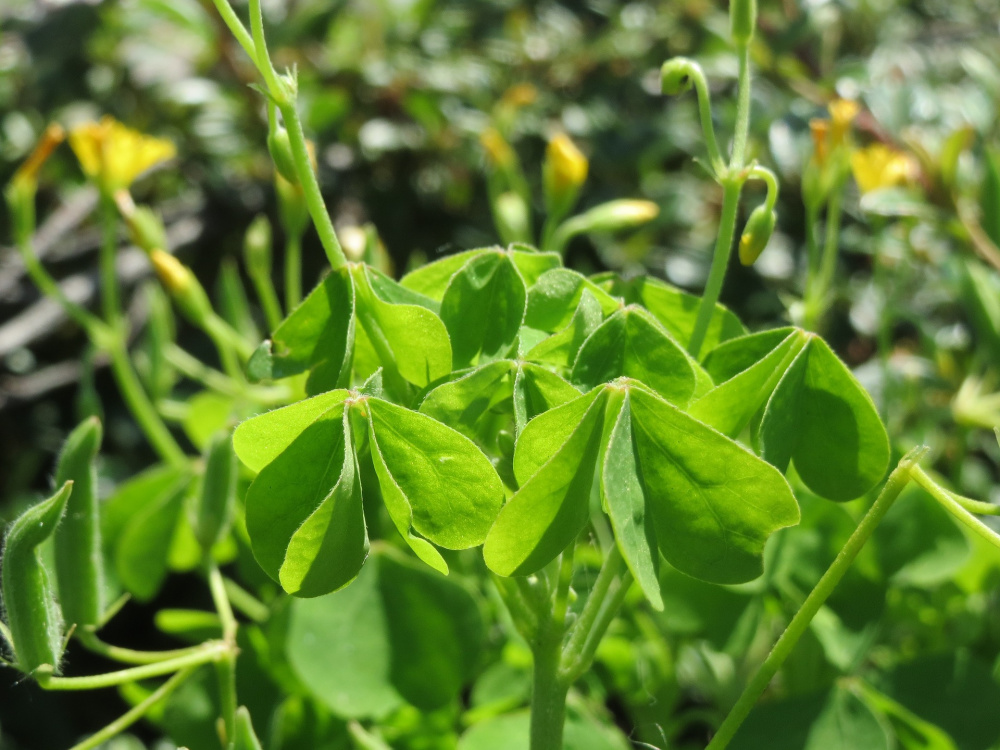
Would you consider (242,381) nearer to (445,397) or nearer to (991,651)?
(445,397)

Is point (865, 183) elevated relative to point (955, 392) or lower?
elevated

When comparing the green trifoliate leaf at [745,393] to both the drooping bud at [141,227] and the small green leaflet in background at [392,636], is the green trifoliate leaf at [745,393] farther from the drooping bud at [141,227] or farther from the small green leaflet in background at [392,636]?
the drooping bud at [141,227]

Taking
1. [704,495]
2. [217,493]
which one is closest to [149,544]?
[217,493]

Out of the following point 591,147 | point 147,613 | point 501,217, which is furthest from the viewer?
point 591,147

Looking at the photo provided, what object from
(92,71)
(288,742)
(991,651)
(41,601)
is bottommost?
(991,651)

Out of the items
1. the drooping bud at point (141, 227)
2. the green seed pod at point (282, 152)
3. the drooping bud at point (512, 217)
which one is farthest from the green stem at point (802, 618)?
the drooping bud at point (141, 227)

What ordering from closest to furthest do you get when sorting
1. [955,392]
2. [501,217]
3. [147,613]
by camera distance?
[501,217] → [955,392] → [147,613]

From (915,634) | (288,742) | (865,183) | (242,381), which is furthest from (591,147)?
(288,742)
